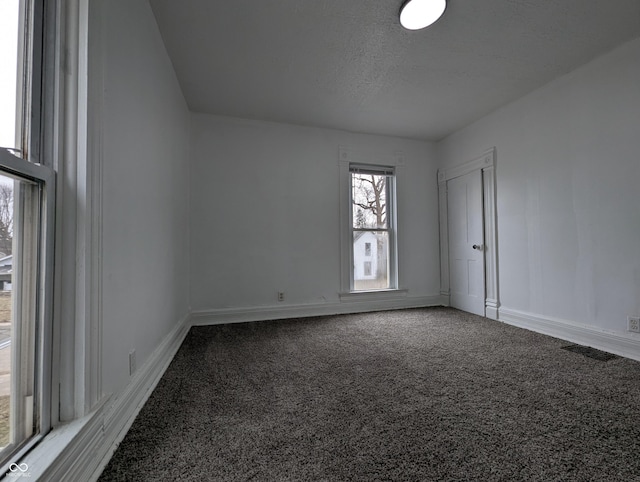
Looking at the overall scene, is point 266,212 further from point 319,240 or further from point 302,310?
point 302,310

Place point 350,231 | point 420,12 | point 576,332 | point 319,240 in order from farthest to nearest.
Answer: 1. point 350,231
2. point 319,240
3. point 576,332
4. point 420,12

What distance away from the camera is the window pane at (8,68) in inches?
34.6

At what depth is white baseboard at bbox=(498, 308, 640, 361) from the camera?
2.29 metres

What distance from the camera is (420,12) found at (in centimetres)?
192

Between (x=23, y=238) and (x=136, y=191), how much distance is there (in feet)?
2.35

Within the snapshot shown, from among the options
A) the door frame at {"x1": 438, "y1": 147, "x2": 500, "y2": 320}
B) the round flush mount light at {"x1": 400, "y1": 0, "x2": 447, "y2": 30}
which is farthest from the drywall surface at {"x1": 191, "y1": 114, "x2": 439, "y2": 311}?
the round flush mount light at {"x1": 400, "y1": 0, "x2": 447, "y2": 30}

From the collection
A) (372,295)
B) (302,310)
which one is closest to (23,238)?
(302,310)

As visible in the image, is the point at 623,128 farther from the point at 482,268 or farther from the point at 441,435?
the point at 441,435

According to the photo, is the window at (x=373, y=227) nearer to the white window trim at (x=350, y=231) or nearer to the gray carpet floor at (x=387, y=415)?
the white window trim at (x=350, y=231)

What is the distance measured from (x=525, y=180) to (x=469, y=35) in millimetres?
1680

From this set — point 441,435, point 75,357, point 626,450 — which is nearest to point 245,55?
point 75,357

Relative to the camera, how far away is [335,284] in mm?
3834

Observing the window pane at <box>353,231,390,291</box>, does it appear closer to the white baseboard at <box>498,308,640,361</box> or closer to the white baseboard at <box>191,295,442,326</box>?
the white baseboard at <box>191,295,442,326</box>

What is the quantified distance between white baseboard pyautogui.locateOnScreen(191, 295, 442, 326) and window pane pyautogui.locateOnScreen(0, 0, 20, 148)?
8.83 ft
